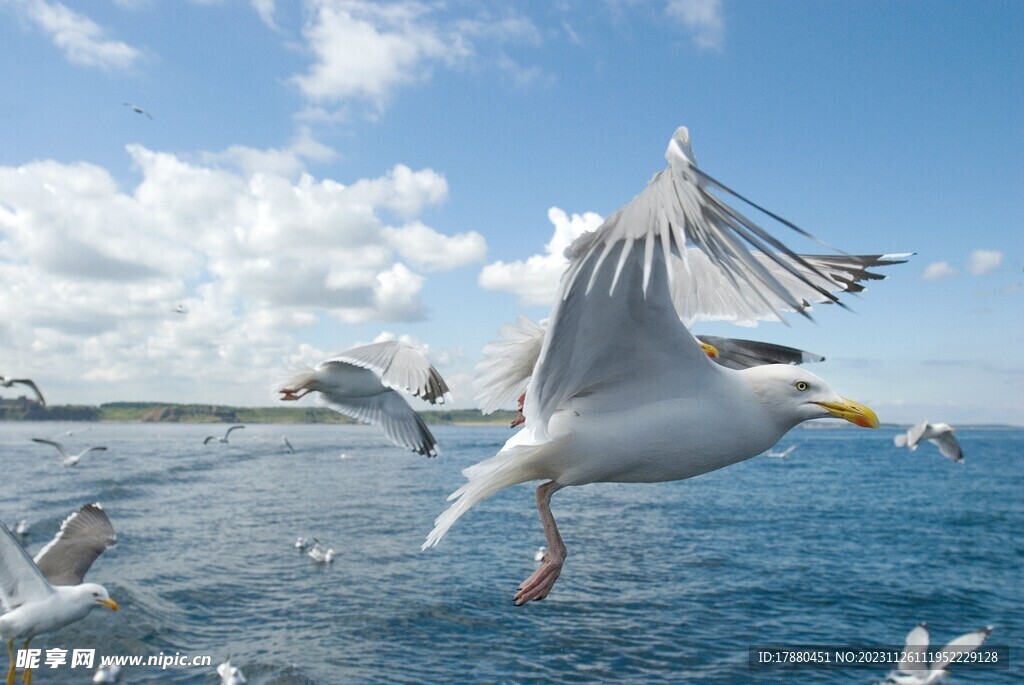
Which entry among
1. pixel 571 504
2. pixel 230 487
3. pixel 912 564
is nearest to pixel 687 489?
pixel 571 504

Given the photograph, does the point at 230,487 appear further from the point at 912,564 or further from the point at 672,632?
the point at 912,564

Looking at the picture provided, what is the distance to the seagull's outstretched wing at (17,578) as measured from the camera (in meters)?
9.34

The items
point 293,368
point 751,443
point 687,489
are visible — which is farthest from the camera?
point 687,489

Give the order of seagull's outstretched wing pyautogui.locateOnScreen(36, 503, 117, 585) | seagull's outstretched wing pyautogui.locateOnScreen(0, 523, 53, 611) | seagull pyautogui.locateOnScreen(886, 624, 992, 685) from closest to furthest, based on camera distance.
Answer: seagull's outstretched wing pyautogui.locateOnScreen(0, 523, 53, 611)
seagull pyautogui.locateOnScreen(886, 624, 992, 685)
seagull's outstretched wing pyautogui.locateOnScreen(36, 503, 117, 585)

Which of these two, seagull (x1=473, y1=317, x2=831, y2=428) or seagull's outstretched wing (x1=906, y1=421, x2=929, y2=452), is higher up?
seagull (x1=473, y1=317, x2=831, y2=428)

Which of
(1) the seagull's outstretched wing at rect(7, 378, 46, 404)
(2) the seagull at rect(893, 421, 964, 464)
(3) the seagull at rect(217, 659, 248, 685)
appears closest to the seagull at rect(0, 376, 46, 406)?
(1) the seagull's outstretched wing at rect(7, 378, 46, 404)

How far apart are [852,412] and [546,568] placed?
1393mm

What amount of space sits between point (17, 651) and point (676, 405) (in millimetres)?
15619

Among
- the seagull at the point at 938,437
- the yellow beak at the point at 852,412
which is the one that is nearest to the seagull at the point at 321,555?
the seagull at the point at 938,437

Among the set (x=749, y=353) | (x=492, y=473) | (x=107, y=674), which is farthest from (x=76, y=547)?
(x=749, y=353)

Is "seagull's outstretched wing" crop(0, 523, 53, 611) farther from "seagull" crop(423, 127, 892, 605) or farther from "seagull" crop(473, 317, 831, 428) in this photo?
"seagull" crop(423, 127, 892, 605)

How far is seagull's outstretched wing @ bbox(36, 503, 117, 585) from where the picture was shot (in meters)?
12.1

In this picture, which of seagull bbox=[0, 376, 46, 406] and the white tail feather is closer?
the white tail feather

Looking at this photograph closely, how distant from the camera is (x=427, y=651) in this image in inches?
565
